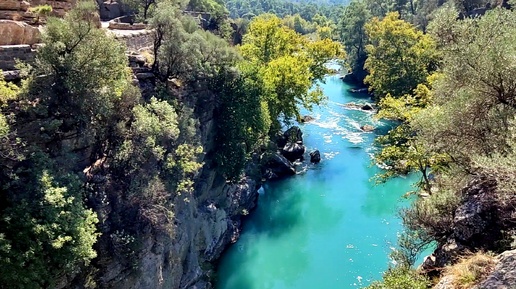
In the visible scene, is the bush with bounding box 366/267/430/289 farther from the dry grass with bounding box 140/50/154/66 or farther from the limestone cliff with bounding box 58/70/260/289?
the dry grass with bounding box 140/50/154/66

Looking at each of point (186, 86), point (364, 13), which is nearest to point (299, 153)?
point (186, 86)

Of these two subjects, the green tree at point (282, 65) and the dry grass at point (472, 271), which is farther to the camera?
the green tree at point (282, 65)

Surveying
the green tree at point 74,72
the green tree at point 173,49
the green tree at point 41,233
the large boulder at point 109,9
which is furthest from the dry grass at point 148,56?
the large boulder at point 109,9

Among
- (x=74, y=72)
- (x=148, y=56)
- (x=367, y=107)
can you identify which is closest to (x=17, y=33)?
(x=74, y=72)

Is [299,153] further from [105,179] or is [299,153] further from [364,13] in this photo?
[364,13]

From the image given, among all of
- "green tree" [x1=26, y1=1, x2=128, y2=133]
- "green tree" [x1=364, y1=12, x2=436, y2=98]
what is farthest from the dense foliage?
"green tree" [x1=364, y1=12, x2=436, y2=98]

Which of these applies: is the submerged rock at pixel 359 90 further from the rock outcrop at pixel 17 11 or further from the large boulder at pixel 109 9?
the rock outcrop at pixel 17 11

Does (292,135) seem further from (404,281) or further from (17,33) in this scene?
(404,281)
